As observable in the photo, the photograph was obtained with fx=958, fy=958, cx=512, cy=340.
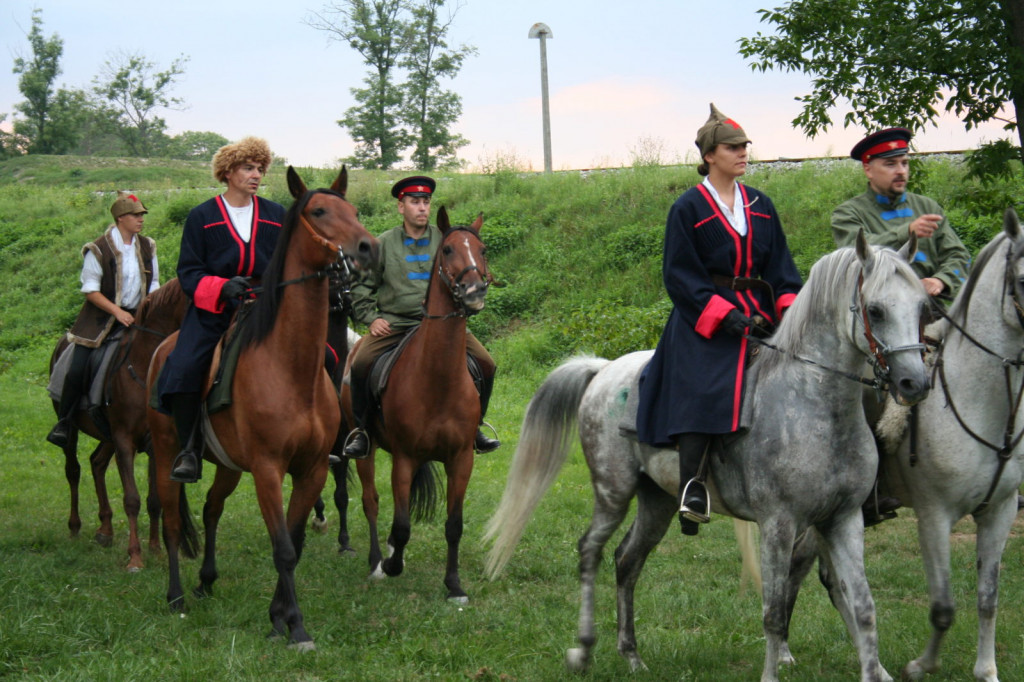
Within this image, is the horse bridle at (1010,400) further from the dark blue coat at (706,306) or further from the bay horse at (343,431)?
the bay horse at (343,431)

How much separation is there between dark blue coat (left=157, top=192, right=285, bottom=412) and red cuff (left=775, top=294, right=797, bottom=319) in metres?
3.42

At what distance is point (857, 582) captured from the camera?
14.6ft

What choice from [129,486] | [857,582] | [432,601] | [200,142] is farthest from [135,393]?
[200,142]

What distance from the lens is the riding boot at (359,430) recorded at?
24.3 ft

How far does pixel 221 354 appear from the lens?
245 inches

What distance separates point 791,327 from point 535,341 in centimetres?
1100

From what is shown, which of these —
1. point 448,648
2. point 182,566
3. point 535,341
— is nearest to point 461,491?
point 448,648

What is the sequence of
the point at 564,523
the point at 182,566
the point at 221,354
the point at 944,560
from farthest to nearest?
the point at 564,523 < the point at 182,566 < the point at 221,354 < the point at 944,560

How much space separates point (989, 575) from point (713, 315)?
204 centimetres

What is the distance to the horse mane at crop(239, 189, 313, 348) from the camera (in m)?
5.86

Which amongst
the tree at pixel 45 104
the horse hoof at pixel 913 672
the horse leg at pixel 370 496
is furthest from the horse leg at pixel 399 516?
the tree at pixel 45 104

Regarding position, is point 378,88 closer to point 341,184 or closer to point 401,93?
point 401,93

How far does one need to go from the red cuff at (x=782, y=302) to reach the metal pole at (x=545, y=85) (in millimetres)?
21672

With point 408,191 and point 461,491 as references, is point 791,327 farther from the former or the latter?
point 408,191
